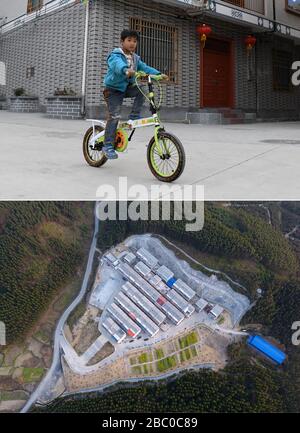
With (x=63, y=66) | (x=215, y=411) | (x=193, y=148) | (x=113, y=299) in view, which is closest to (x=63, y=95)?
(x=63, y=66)

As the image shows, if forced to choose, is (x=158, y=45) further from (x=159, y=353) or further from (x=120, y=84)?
(x=159, y=353)

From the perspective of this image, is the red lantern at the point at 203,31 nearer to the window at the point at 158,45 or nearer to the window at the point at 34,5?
the window at the point at 158,45

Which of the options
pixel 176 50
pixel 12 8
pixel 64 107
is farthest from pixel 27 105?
pixel 176 50

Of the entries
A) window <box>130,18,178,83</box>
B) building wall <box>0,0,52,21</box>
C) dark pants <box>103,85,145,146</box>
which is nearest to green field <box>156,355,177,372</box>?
dark pants <box>103,85,145,146</box>

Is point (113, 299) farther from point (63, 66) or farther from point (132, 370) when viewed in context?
point (63, 66)

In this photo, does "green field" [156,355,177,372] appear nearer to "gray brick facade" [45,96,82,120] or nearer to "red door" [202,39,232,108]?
"gray brick facade" [45,96,82,120]

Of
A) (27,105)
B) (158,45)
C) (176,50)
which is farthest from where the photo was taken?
(27,105)
